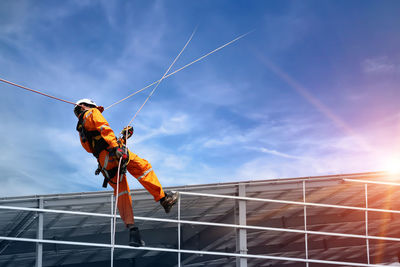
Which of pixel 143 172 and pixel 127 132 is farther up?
pixel 127 132

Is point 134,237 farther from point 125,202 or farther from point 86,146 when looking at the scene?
point 86,146

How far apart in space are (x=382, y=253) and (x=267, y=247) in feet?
19.0

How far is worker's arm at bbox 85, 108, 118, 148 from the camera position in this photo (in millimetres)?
5672

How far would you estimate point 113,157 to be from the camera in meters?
5.99

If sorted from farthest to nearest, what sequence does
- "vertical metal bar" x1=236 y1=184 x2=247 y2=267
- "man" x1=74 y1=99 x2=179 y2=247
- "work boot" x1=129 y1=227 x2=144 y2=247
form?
"vertical metal bar" x1=236 y1=184 x2=247 y2=267 → "work boot" x1=129 y1=227 x2=144 y2=247 → "man" x1=74 y1=99 x2=179 y2=247

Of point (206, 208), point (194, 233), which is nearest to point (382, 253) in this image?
point (194, 233)

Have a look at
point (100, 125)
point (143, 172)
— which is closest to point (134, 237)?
point (143, 172)

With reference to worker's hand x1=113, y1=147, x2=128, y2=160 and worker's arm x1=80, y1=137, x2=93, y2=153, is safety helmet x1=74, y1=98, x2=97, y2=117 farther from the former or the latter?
worker's hand x1=113, y1=147, x2=128, y2=160

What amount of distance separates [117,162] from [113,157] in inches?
4.1

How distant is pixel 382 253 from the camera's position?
19.8 meters

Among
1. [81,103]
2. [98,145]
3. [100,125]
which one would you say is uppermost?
[81,103]

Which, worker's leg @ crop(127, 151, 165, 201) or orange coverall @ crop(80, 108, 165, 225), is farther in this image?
worker's leg @ crop(127, 151, 165, 201)

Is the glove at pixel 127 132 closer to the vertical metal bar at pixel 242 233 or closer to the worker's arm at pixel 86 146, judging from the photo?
the worker's arm at pixel 86 146

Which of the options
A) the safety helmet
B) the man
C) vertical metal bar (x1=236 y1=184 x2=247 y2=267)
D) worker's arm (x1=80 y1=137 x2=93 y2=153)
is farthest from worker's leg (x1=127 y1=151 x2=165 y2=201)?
vertical metal bar (x1=236 y1=184 x2=247 y2=267)
